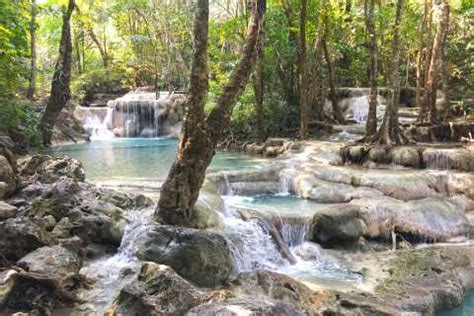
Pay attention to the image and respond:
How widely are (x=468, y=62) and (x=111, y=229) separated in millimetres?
17248

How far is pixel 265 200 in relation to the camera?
11.7m

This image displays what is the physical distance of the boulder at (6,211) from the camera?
22.6 ft

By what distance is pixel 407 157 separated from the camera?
1299 centimetres

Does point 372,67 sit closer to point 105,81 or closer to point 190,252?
point 190,252

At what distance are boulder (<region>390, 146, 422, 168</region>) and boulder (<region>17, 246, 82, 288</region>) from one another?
9277 mm

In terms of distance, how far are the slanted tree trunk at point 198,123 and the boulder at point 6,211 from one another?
201cm

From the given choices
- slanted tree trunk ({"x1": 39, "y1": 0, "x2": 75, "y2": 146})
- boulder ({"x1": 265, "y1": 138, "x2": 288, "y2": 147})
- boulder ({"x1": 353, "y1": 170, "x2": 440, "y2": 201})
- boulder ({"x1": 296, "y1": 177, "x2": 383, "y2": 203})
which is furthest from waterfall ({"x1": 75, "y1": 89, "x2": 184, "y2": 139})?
boulder ({"x1": 353, "y1": 170, "x2": 440, "y2": 201})

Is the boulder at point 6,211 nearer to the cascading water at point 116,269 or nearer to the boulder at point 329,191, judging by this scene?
the cascading water at point 116,269

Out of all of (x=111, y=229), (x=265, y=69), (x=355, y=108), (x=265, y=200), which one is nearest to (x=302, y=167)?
(x=265, y=200)

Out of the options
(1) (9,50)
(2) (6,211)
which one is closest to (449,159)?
(2) (6,211)

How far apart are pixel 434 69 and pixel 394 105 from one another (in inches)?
97.2

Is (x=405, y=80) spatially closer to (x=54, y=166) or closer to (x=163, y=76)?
(x=163, y=76)

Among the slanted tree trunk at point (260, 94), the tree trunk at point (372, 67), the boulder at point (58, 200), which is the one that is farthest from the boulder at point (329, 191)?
the slanted tree trunk at point (260, 94)

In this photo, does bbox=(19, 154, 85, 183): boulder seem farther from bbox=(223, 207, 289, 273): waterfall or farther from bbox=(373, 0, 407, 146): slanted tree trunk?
bbox=(373, 0, 407, 146): slanted tree trunk
